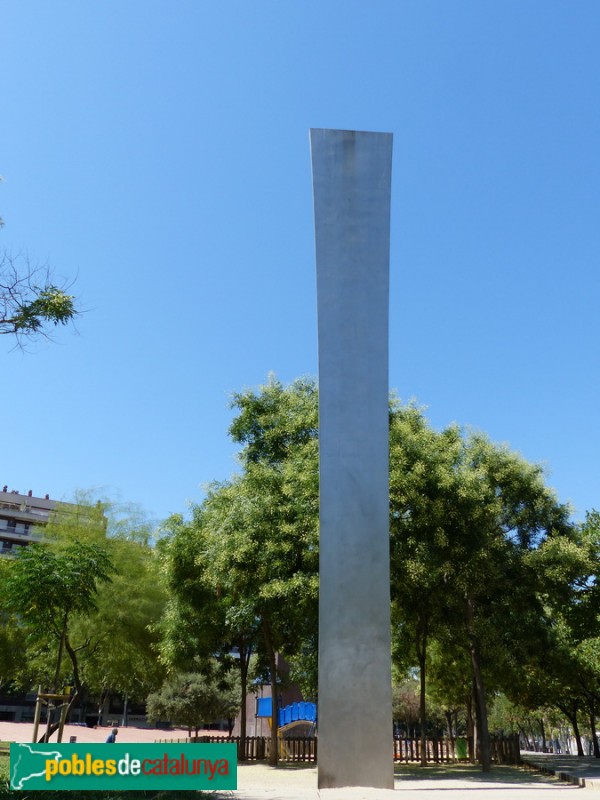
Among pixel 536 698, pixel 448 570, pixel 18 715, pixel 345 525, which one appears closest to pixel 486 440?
pixel 448 570

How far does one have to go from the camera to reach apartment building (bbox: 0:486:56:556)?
199 feet

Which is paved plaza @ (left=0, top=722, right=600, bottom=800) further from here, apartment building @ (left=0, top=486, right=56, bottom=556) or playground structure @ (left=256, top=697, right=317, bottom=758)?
apartment building @ (left=0, top=486, right=56, bottom=556)

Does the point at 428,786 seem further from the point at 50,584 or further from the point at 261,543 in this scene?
the point at 50,584

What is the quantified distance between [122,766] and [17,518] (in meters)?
61.4

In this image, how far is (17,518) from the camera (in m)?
62.0

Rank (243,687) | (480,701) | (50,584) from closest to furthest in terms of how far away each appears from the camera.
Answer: (50,584) < (480,701) < (243,687)

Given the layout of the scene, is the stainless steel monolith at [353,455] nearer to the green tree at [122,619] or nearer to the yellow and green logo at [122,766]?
the yellow and green logo at [122,766]

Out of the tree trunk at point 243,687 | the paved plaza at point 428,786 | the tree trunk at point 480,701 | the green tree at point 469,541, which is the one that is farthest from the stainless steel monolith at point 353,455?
the tree trunk at point 243,687

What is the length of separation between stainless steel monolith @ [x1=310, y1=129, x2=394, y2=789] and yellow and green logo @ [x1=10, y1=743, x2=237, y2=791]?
313cm

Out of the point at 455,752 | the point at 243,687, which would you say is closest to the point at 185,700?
the point at 243,687

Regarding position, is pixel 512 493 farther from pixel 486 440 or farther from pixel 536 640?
pixel 536 640

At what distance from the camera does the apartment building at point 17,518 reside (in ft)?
199

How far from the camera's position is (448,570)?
15000 mm

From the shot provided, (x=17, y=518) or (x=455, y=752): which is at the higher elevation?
(x=17, y=518)
